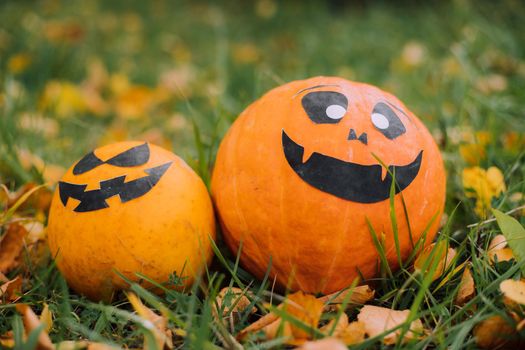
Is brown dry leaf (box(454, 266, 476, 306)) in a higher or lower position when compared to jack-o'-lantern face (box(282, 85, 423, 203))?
lower

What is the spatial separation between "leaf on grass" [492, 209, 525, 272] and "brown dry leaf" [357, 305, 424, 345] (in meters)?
0.36

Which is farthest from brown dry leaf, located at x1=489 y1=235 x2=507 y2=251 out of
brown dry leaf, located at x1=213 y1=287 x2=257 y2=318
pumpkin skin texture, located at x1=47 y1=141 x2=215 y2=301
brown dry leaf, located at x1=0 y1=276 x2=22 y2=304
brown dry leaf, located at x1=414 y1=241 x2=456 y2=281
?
brown dry leaf, located at x1=0 y1=276 x2=22 y2=304

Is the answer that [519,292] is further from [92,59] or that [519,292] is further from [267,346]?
[92,59]

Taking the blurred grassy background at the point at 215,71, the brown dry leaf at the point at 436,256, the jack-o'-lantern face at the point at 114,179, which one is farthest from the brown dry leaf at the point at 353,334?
the blurred grassy background at the point at 215,71

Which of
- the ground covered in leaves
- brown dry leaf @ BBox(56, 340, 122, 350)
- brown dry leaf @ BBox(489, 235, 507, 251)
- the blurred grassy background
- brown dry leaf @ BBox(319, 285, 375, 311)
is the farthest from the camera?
the blurred grassy background

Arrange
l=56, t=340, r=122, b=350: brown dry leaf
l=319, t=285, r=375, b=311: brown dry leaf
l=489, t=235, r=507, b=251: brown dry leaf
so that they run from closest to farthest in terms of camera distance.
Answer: l=56, t=340, r=122, b=350: brown dry leaf, l=319, t=285, r=375, b=311: brown dry leaf, l=489, t=235, r=507, b=251: brown dry leaf

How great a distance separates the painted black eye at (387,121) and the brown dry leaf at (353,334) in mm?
517

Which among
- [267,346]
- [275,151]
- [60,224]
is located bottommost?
[267,346]

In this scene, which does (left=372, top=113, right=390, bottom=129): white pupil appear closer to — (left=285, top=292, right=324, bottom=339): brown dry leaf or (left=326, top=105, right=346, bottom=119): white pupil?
(left=326, top=105, right=346, bottom=119): white pupil

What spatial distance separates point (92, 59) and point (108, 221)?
3.06 metres

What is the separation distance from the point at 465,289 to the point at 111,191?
1.02 metres

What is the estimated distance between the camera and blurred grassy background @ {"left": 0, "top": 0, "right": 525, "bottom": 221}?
2.25m

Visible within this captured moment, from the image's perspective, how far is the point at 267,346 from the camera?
1.17 meters

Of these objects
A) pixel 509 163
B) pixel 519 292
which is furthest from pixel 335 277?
pixel 509 163
